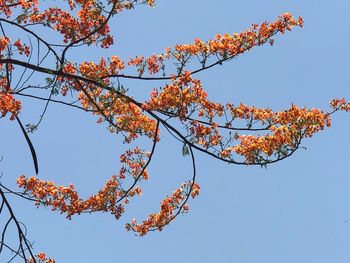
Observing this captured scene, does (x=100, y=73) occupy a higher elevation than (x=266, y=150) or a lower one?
higher

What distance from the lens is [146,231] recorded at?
11547 mm

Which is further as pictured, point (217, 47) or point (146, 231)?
point (146, 231)

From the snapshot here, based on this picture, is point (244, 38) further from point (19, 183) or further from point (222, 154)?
point (19, 183)

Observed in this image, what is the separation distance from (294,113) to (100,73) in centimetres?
321

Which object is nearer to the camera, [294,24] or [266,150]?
[266,150]

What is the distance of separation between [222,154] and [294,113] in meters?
1.27

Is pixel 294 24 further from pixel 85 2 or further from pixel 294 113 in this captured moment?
pixel 85 2

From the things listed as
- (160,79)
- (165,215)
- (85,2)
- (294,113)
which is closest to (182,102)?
(160,79)

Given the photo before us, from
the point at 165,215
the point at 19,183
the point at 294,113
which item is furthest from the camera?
the point at 165,215

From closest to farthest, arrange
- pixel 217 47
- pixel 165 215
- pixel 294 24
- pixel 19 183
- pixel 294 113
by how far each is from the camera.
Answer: pixel 294 113
pixel 217 47
pixel 294 24
pixel 19 183
pixel 165 215

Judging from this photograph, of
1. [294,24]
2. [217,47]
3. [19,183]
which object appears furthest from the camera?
[19,183]

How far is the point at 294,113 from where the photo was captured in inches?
321

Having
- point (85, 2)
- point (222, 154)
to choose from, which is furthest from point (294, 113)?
point (85, 2)

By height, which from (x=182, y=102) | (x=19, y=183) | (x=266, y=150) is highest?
(x=19, y=183)
